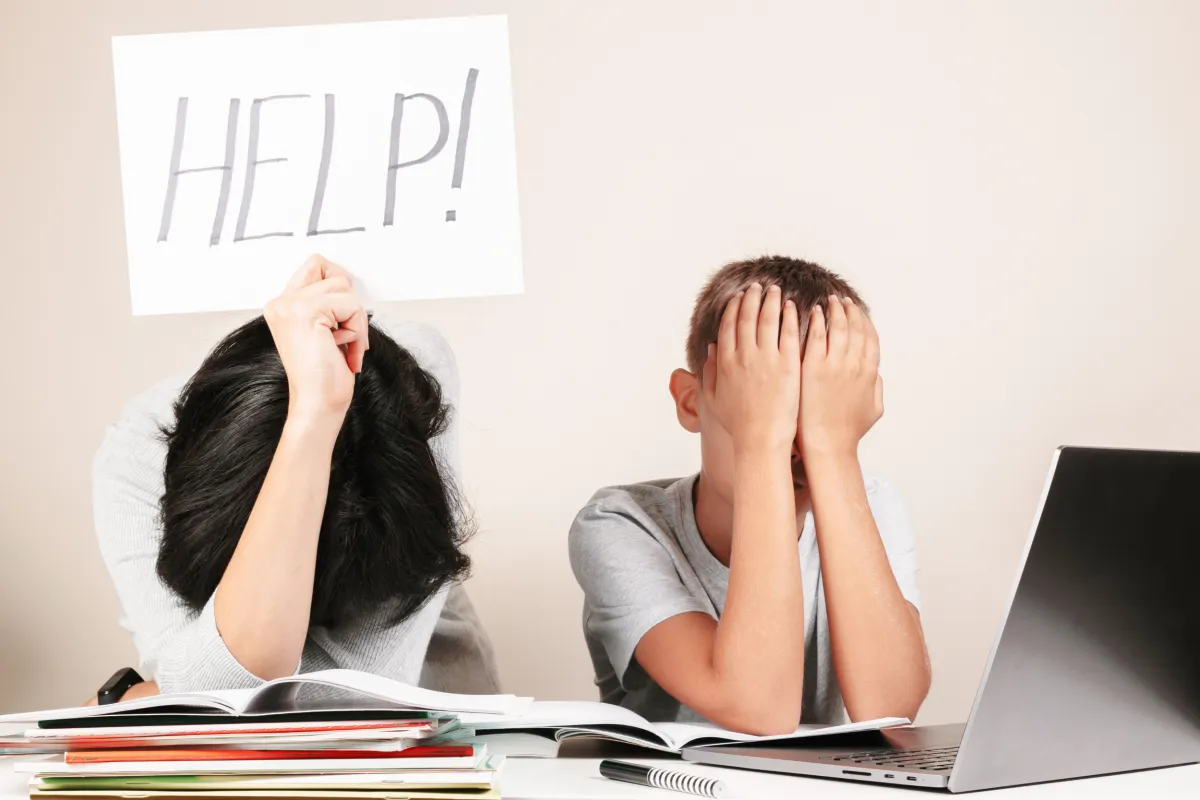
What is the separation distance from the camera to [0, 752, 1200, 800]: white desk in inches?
23.8

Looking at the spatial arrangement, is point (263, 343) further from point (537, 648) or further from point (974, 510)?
point (974, 510)

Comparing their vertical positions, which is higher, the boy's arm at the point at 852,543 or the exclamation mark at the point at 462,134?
the exclamation mark at the point at 462,134

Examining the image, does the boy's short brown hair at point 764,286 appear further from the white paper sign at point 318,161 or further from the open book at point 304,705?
the open book at point 304,705

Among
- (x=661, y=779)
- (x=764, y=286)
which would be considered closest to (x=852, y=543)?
(x=764, y=286)

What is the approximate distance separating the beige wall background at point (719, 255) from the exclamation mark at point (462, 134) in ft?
2.51

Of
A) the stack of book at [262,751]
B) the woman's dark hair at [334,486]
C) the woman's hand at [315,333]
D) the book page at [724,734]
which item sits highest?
the woman's hand at [315,333]

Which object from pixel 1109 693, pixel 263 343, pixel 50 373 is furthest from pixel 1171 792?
pixel 50 373

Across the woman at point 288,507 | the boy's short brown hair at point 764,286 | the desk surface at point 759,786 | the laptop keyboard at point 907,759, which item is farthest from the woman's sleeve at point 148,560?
the boy's short brown hair at point 764,286

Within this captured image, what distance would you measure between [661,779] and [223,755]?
25cm

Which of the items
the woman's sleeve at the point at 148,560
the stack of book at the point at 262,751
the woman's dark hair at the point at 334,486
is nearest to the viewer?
the stack of book at the point at 262,751

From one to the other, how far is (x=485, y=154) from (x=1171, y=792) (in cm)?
70

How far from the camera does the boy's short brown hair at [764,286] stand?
1102 millimetres

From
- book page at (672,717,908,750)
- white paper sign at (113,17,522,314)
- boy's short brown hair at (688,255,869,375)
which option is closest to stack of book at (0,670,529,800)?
book page at (672,717,908,750)

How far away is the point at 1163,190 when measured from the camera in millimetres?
1718
